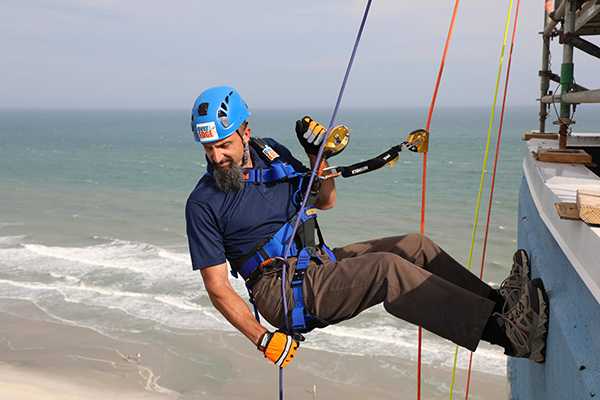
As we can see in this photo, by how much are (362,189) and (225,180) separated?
38776 millimetres

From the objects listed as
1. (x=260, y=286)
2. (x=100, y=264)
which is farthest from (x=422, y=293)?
(x=100, y=264)

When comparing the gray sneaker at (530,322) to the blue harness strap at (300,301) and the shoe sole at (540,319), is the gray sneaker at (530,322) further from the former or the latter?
the blue harness strap at (300,301)

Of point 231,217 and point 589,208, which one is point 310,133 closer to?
point 231,217

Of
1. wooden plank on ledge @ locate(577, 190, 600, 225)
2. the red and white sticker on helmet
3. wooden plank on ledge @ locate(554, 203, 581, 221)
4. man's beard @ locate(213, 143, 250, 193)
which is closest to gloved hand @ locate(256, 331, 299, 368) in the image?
man's beard @ locate(213, 143, 250, 193)

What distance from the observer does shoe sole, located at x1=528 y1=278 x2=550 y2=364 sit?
280cm

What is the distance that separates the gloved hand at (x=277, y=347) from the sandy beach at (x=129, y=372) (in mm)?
8914

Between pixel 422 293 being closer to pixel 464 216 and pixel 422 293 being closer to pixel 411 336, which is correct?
pixel 411 336

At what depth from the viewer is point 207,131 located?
3564 mm

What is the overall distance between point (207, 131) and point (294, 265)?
40.1 inches

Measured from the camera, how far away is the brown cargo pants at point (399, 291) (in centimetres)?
303

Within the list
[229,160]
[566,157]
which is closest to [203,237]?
[229,160]

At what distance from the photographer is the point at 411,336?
48.4 ft

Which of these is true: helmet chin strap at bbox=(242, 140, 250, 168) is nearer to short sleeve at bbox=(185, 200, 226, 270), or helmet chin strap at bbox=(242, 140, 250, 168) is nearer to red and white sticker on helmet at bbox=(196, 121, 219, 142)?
red and white sticker on helmet at bbox=(196, 121, 219, 142)

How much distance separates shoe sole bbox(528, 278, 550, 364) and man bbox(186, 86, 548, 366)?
1 cm
